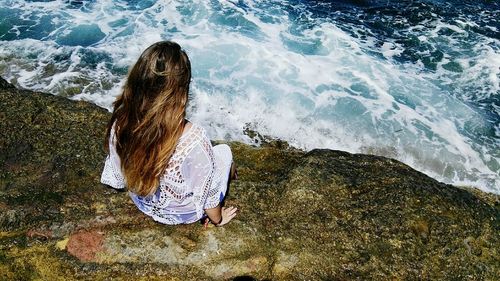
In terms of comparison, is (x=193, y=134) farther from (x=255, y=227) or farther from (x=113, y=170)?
(x=255, y=227)

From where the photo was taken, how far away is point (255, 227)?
142 inches

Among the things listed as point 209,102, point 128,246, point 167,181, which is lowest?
point 209,102

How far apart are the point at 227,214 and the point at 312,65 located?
7901 mm

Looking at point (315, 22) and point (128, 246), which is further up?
point (128, 246)

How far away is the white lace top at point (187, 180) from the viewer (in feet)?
9.36

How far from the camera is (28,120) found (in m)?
4.42

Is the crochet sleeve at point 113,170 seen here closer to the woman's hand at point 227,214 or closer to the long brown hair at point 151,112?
the long brown hair at point 151,112

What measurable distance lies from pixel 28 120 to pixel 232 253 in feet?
8.34

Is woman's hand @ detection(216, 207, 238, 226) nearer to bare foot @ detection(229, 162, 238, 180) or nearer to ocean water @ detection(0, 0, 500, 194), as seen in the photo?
bare foot @ detection(229, 162, 238, 180)

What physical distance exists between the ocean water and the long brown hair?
5.33 m

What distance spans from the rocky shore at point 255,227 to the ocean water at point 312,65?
4237 mm

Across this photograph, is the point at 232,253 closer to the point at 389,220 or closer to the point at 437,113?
the point at 389,220

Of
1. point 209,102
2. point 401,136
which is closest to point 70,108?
point 209,102

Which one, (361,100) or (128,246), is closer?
(128,246)
